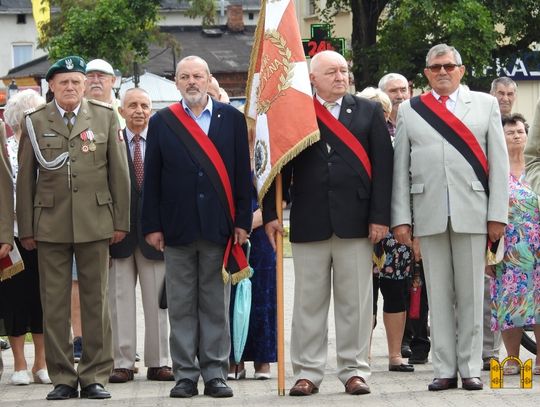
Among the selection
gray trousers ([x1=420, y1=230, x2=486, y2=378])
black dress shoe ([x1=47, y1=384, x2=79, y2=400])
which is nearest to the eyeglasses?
gray trousers ([x1=420, y1=230, x2=486, y2=378])

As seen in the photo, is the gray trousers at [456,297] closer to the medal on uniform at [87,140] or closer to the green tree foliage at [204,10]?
the medal on uniform at [87,140]

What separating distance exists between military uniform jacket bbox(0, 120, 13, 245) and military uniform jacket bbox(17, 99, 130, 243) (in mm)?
161

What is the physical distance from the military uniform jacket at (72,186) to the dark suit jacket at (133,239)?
3.41 feet

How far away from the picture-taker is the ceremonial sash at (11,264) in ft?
35.5

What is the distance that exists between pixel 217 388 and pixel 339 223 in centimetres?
135

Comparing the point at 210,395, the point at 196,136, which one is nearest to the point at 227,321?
the point at 210,395

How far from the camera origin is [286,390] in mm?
10500

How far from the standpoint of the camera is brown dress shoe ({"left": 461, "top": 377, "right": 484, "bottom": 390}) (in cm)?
1002

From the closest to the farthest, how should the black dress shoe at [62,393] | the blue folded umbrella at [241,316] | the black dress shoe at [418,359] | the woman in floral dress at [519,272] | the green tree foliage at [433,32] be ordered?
1. the black dress shoe at [62,393]
2. the blue folded umbrella at [241,316]
3. the woman in floral dress at [519,272]
4. the black dress shoe at [418,359]
5. the green tree foliage at [433,32]

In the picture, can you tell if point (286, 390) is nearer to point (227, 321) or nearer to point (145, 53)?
point (227, 321)

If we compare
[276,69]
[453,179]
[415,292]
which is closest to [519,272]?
[415,292]

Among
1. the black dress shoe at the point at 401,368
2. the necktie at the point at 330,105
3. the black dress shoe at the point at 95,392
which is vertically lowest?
the black dress shoe at the point at 401,368

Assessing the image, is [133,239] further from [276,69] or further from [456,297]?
[456,297]

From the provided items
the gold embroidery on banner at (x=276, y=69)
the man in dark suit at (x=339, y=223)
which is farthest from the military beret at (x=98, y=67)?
the man in dark suit at (x=339, y=223)
